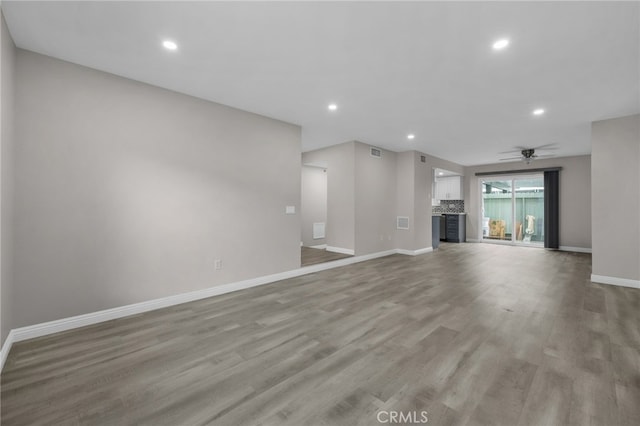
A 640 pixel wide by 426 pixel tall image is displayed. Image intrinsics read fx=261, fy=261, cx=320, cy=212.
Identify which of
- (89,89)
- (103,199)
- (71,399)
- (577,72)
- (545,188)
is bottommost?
(71,399)

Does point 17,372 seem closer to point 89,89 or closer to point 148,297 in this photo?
point 148,297

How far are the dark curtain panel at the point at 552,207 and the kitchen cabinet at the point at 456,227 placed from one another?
2.31 m

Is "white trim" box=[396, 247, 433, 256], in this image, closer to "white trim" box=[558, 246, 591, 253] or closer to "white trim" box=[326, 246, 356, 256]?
"white trim" box=[326, 246, 356, 256]

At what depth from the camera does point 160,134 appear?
333cm

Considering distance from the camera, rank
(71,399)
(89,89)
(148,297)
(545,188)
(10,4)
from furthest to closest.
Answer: (545,188), (148,297), (89,89), (10,4), (71,399)

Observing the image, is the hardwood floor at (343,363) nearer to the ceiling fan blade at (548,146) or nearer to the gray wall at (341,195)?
the gray wall at (341,195)

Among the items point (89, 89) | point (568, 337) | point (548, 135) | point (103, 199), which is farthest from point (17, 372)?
point (548, 135)

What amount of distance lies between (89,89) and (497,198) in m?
10.9

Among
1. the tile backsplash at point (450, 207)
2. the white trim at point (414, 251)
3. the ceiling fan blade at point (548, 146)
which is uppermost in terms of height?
the ceiling fan blade at point (548, 146)

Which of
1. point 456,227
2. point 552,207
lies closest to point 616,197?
point 552,207

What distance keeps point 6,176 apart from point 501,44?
4.56 m

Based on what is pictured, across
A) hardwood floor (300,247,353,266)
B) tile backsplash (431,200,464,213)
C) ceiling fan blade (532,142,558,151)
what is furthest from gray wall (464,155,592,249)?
hardwood floor (300,247,353,266)
